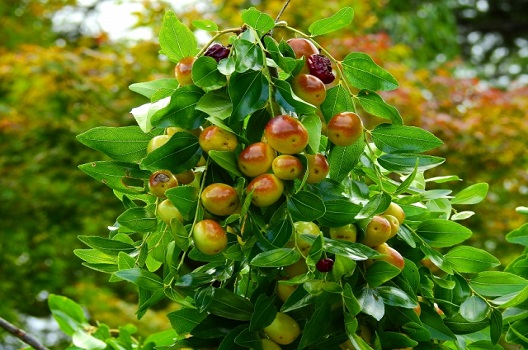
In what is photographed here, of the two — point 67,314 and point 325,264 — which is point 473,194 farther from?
point 67,314

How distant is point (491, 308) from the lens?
3.14 feet

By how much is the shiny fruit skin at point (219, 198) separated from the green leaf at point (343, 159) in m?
0.14

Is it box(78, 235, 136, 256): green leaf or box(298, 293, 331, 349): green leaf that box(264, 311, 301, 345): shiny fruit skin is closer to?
box(298, 293, 331, 349): green leaf

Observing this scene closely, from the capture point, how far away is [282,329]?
32.8 inches

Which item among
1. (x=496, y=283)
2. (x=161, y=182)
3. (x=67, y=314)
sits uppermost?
(x=161, y=182)

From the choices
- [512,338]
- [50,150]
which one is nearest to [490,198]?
[50,150]

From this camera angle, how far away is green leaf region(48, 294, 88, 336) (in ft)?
4.31

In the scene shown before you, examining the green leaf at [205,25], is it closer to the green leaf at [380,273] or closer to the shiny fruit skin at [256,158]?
the shiny fruit skin at [256,158]

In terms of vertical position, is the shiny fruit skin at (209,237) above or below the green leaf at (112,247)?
above

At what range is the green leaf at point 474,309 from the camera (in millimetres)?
930

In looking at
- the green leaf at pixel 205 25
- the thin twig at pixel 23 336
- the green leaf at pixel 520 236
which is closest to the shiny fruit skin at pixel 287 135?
the green leaf at pixel 205 25

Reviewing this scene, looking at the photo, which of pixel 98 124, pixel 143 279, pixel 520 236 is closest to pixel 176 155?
pixel 143 279

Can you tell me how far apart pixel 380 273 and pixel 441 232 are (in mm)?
160

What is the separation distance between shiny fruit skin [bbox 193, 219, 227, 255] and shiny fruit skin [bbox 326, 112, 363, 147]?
163mm
